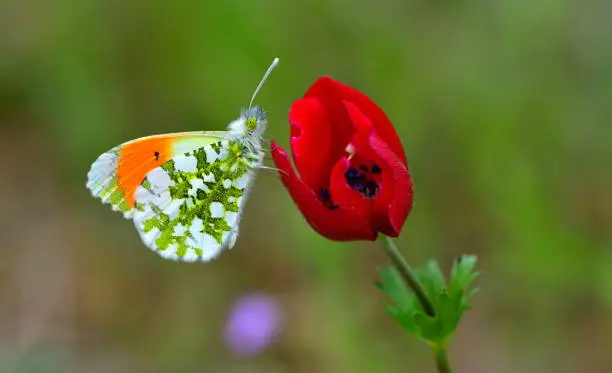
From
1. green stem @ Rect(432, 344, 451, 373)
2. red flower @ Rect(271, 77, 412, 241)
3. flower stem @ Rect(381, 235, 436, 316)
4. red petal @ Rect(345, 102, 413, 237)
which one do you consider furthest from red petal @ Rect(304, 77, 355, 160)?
green stem @ Rect(432, 344, 451, 373)

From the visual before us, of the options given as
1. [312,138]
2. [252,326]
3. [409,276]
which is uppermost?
[312,138]

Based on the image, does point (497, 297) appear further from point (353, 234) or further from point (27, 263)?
point (27, 263)

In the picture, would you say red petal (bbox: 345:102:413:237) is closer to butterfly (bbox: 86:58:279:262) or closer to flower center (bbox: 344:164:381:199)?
flower center (bbox: 344:164:381:199)

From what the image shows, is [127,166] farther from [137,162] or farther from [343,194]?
[343,194]

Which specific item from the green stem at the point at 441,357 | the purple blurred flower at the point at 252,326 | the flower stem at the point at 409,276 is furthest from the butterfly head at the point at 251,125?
the purple blurred flower at the point at 252,326

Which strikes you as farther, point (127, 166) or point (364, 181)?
point (127, 166)

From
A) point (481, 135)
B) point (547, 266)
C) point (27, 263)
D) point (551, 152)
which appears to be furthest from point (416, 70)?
point (27, 263)

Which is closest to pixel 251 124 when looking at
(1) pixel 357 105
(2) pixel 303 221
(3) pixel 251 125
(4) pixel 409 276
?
(3) pixel 251 125
